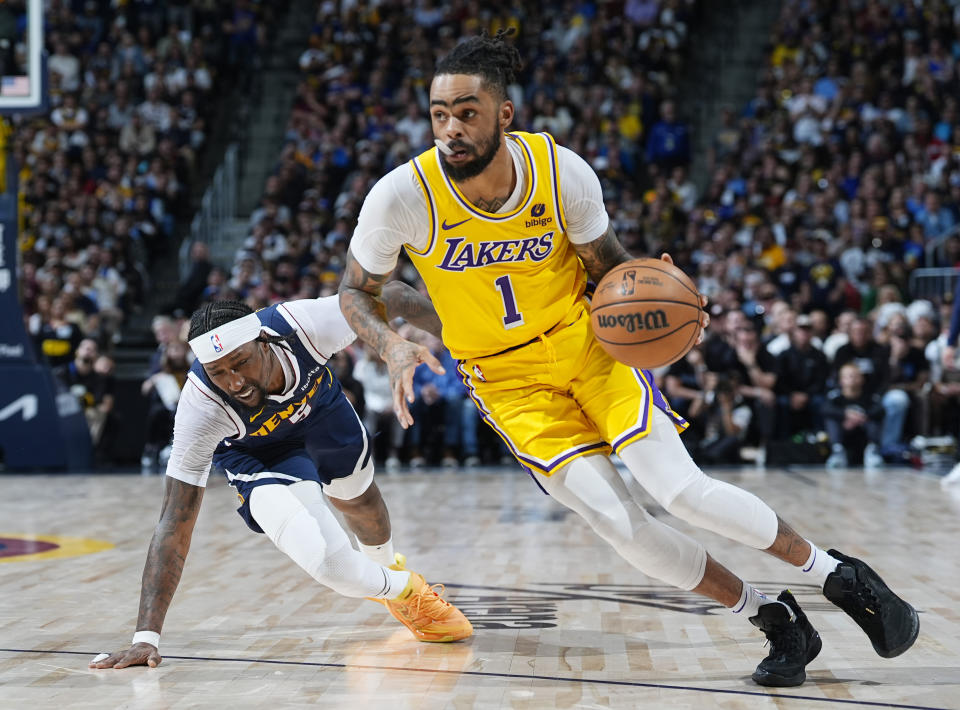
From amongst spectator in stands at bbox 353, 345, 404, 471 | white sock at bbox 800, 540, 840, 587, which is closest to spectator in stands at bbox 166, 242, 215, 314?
spectator in stands at bbox 353, 345, 404, 471

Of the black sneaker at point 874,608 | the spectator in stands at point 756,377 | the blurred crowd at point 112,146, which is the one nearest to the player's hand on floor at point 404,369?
the black sneaker at point 874,608

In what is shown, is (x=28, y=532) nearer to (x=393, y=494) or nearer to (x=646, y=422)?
(x=393, y=494)

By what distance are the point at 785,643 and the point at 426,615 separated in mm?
1355

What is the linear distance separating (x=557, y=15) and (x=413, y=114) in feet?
10.5

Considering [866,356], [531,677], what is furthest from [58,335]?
[531,677]

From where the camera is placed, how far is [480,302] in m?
4.02

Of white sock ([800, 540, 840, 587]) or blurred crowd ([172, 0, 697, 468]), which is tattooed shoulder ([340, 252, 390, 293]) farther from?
blurred crowd ([172, 0, 697, 468])

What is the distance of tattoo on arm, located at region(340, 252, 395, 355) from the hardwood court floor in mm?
1171

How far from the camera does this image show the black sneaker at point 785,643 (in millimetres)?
3670

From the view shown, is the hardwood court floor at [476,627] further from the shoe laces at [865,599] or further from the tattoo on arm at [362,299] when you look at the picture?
the tattoo on arm at [362,299]

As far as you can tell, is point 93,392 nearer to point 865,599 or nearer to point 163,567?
point 163,567

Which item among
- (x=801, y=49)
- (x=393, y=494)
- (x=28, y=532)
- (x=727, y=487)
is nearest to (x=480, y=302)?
(x=727, y=487)

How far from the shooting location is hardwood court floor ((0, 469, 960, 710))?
364 cm

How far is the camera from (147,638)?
13.2 ft
